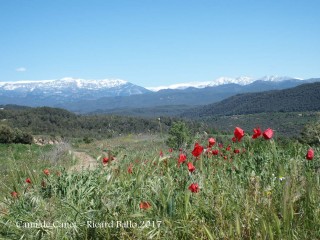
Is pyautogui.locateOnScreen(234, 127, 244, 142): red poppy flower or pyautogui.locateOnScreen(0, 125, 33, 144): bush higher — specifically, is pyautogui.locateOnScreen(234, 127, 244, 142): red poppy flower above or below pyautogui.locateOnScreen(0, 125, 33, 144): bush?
above

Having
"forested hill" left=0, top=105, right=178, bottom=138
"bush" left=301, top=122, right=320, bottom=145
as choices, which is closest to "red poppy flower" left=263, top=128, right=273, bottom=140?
"bush" left=301, top=122, right=320, bottom=145

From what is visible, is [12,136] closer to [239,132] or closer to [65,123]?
[239,132]

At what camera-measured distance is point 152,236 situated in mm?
2000

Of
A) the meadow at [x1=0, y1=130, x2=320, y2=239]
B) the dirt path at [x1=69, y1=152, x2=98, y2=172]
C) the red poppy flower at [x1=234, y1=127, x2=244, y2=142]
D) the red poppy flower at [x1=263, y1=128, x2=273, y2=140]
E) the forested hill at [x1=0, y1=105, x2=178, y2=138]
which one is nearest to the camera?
the meadow at [x1=0, y1=130, x2=320, y2=239]

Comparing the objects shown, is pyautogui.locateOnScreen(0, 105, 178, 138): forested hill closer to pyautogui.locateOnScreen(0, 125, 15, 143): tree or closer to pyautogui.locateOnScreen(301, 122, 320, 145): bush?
pyautogui.locateOnScreen(0, 125, 15, 143): tree

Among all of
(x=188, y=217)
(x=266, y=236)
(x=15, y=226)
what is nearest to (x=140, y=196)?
(x=188, y=217)

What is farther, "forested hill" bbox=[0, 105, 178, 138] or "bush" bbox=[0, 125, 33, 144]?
"forested hill" bbox=[0, 105, 178, 138]

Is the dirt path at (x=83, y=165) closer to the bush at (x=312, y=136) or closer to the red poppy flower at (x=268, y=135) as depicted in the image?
the red poppy flower at (x=268, y=135)

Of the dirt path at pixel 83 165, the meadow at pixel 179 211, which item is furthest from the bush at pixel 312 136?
the dirt path at pixel 83 165

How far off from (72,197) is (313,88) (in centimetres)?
21335

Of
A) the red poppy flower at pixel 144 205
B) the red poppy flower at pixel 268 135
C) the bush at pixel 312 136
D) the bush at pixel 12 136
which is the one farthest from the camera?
the bush at pixel 12 136

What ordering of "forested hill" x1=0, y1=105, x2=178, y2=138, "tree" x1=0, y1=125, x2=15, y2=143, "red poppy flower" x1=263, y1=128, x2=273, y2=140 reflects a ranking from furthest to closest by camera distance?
"forested hill" x1=0, y1=105, x2=178, y2=138 < "tree" x1=0, y1=125, x2=15, y2=143 < "red poppy flower" x1=263, y1=128, x2=273, y2=140

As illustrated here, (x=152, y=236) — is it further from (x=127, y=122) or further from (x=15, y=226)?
(x=127, y=122)

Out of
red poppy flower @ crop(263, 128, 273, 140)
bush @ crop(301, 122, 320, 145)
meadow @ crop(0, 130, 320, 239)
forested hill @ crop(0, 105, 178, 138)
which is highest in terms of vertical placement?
red poppy flower @ crop(263, 128, 273, 140)
